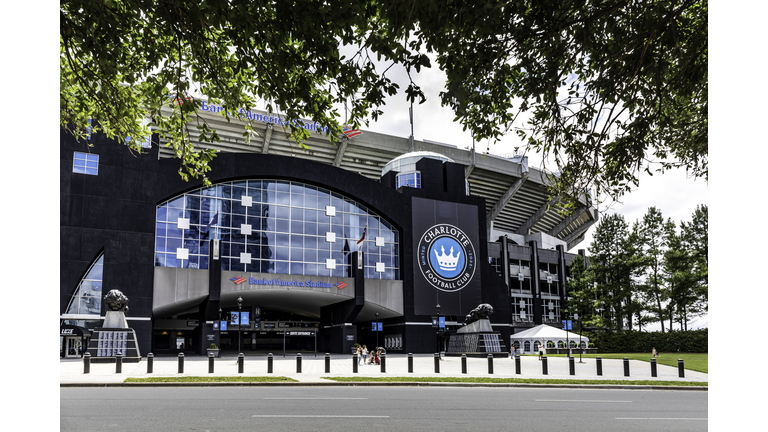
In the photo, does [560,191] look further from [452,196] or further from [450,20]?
[452,196]

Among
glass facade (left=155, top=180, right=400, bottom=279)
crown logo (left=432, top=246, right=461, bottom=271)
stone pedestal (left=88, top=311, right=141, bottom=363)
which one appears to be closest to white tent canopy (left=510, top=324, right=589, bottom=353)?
crown logo (left=432, top=246, right=461, bottom=271)

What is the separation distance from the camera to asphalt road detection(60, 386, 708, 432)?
9.11 m

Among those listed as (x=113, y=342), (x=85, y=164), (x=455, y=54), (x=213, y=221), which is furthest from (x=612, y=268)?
(x=455, y=54)

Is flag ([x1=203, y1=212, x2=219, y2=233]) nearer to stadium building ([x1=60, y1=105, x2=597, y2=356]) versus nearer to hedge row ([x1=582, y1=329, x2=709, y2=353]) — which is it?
stadium building ([x1=60, y1=105, x2=597, y2=356])

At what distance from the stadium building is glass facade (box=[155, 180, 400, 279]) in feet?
0.35

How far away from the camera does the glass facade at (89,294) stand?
37.6 meters

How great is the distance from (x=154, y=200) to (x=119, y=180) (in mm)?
2704

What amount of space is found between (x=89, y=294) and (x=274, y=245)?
1381cm

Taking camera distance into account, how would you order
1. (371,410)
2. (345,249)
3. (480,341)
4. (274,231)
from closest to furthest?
(371,410) < (480,341) < (274,231) < (345,249)

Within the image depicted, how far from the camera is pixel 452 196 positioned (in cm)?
5259

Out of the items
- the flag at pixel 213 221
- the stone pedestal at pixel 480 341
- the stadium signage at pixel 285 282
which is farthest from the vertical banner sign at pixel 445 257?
the flag at pixel 213 221

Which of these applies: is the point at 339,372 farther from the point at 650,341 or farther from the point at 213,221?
the point at 650,341

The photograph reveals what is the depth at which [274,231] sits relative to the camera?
45938 millimetres

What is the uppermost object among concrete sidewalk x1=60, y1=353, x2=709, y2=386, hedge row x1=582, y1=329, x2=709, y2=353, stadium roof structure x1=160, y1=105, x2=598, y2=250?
stadium roof structure x1=160, y1=105, x2=598, y2=250
